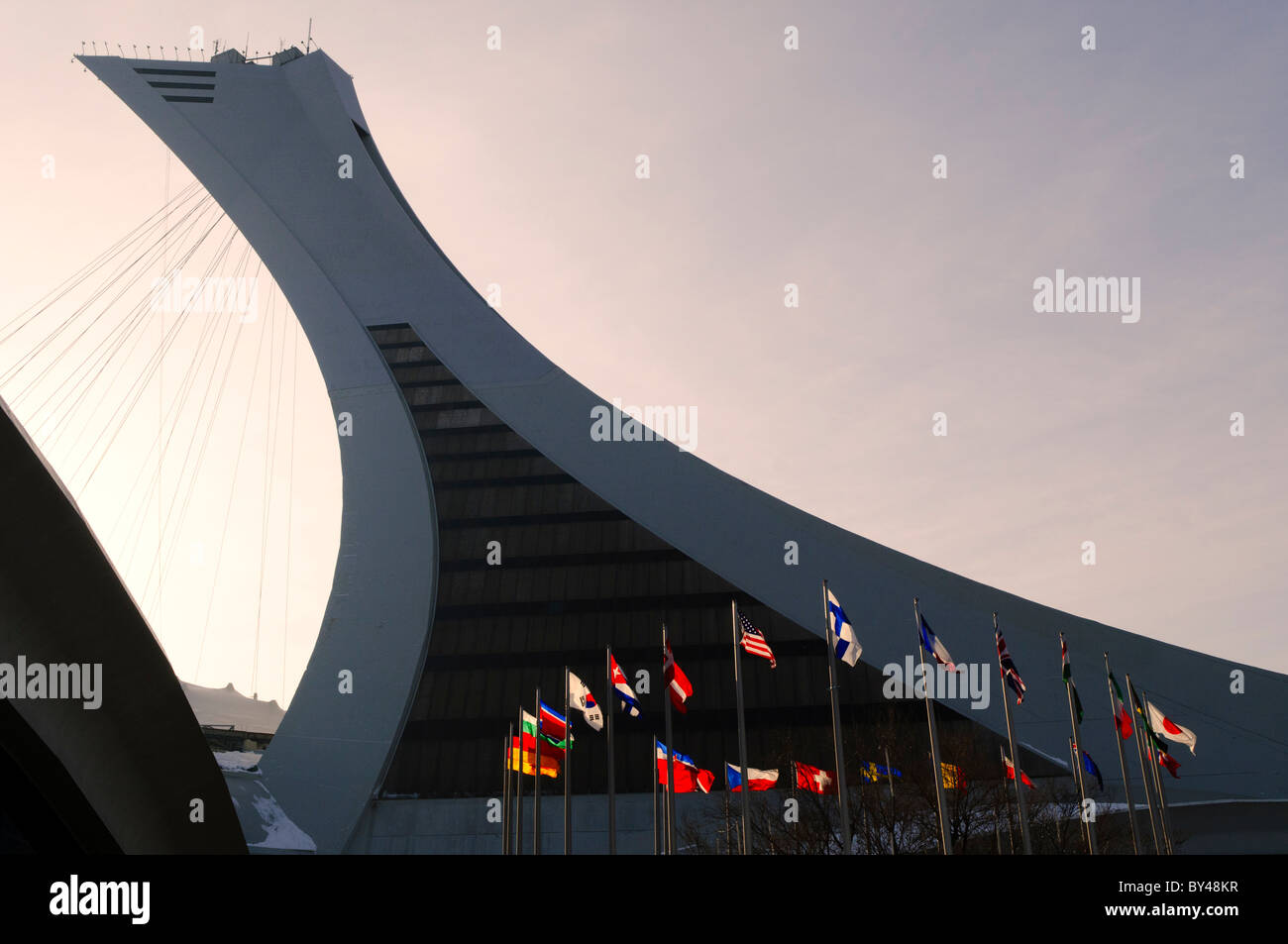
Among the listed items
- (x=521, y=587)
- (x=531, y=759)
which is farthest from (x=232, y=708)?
(x=531, y=759)

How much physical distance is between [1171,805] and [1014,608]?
790cm

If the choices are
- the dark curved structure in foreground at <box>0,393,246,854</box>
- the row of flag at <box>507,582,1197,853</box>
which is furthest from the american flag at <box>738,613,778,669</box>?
the dark curved structure in foreground at <box>0,393,246,854</box>

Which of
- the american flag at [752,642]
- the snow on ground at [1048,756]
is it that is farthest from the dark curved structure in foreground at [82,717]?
the snow on ground at [1048,756]

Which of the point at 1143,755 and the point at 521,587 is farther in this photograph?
the point at 521,587

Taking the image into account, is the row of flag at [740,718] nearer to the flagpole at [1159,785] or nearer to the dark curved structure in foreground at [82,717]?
the flagpole at [1159,785]

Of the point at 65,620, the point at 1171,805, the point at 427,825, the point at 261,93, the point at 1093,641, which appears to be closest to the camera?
the point at 65,620

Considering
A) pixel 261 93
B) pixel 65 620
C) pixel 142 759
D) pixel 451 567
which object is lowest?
pixel 142 759

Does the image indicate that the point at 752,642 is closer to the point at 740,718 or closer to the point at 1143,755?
the point at 740,718

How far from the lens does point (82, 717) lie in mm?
10750

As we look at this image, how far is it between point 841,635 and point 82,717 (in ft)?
40.4

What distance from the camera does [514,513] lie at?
39594 mm
